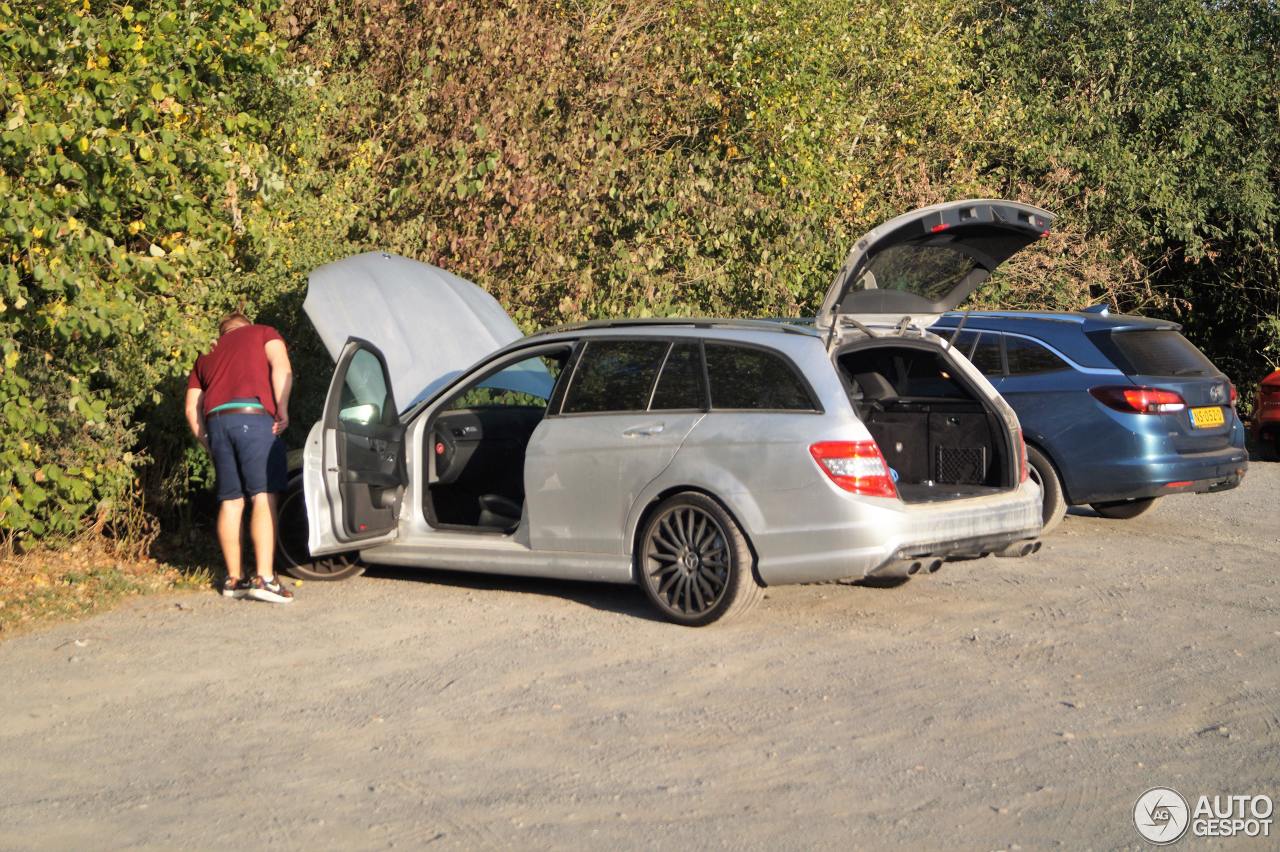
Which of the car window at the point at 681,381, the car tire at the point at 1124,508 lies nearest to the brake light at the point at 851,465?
the car window at the point at 681,381

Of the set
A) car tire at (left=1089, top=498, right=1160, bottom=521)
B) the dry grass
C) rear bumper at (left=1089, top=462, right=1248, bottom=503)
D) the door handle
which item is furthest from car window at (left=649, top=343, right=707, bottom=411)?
car tire at (left=1089, top=498, right=1160, bottom=521)

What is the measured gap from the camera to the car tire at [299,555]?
374 inches

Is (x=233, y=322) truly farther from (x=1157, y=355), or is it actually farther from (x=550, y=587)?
(x=1157, y=355)

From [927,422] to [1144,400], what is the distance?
228 centimetres

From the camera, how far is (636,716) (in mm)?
6305

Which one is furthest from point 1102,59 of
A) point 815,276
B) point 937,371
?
point 937,371

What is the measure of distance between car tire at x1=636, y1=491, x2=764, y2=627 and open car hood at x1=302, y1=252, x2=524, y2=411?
7.19 feet

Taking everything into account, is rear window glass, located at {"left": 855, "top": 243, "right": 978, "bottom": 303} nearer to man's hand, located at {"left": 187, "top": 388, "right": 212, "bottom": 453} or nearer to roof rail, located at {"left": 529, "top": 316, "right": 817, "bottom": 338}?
roof rail, located at {"left": 529, "top": 316, "right": 817, "bottom": 338}

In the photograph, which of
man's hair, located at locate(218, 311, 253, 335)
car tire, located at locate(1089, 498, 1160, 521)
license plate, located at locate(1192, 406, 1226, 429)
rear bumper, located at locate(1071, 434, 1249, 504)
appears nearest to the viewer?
man's hair, located at locate(218, 311, 253, 335)

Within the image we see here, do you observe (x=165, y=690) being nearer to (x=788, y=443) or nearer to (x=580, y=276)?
(x=788, y=443)

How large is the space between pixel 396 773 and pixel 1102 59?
19.3 meters

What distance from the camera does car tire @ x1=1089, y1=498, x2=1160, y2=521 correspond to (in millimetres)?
12109

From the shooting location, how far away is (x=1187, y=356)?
446 inches

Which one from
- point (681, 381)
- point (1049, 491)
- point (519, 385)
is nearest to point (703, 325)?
point (681, 381)
